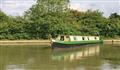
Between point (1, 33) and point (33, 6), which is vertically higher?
point (33, 6)

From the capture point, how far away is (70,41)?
4066 cm

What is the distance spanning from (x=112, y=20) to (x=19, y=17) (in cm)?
1394

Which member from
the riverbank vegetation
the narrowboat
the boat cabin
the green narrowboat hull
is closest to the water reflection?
the green narrowboat hull

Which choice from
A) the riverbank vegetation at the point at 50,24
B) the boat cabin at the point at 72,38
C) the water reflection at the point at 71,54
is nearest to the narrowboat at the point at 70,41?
the boat cabin at the point at 72,38

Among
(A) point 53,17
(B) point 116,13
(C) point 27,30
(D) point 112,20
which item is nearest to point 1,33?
(C) point 27,30

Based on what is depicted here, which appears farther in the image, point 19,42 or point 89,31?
point 89,31

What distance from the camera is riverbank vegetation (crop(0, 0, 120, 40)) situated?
4922cm

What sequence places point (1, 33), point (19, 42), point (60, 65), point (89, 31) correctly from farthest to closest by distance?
point (89, 31)
point (1, 33)
point (19, 42)
point (60, 65)

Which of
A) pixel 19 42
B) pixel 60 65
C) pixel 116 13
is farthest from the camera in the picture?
pixel 116 13

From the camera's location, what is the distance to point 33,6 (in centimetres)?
5119

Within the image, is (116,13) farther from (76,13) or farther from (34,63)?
(34,63)

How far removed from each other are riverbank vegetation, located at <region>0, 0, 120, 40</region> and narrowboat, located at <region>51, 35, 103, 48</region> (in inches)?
194

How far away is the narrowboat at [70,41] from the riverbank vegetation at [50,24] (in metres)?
4.92

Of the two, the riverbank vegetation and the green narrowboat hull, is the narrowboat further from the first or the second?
the riverbank vegetation
